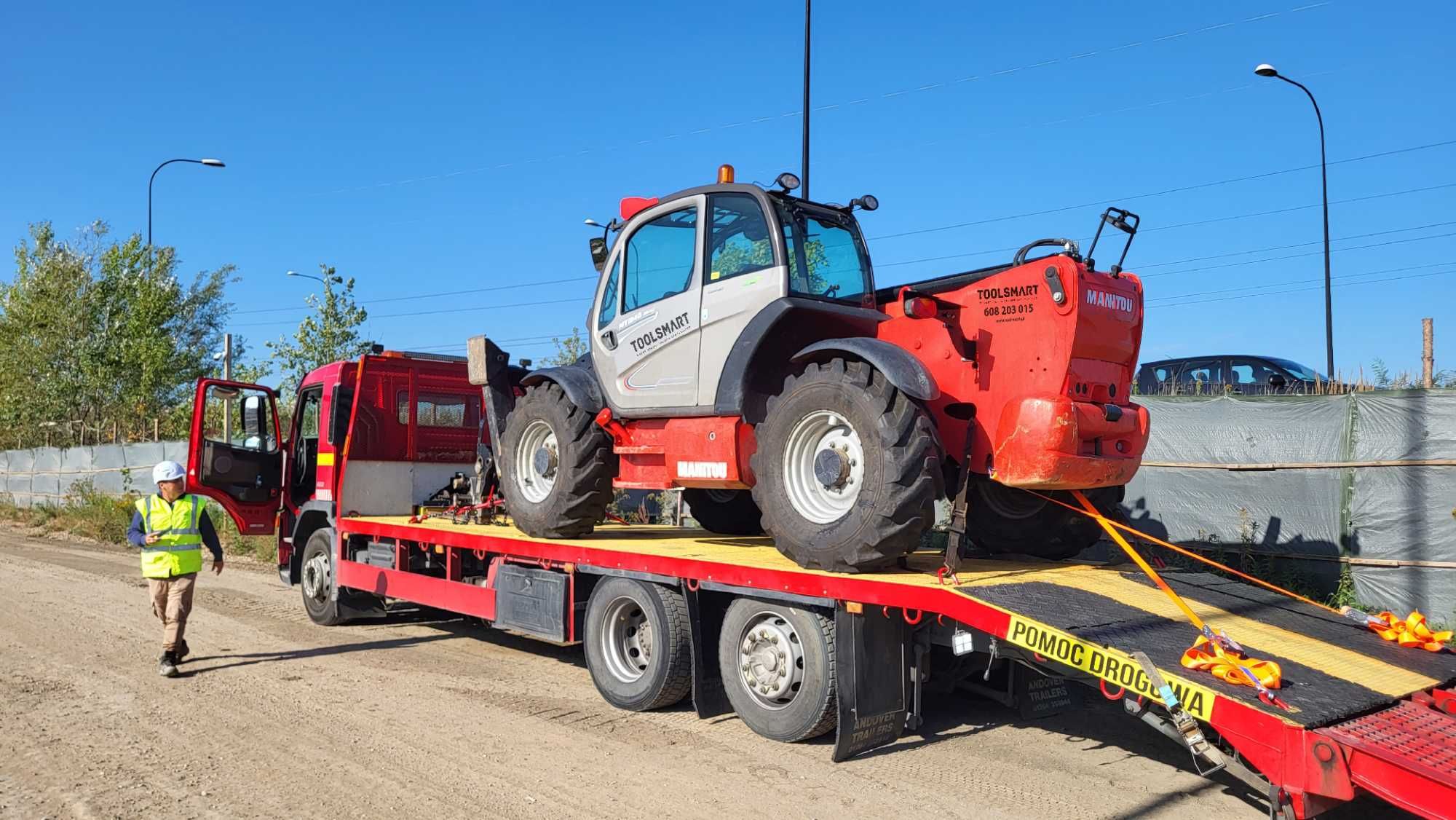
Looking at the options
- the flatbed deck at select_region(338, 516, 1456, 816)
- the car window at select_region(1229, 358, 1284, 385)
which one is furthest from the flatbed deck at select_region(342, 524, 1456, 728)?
the car window at select_region(1229, 358, 1284, 385)

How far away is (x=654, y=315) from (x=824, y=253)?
131 cm

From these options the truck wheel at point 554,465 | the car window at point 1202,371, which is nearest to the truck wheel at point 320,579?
the truck wheel at point 554,465

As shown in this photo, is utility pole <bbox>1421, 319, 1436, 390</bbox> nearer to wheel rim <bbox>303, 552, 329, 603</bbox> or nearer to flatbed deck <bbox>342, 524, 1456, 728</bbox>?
flatbed deck <bbox>342, 524, 1456, 728</bbox>

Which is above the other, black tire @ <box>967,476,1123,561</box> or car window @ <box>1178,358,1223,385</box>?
car window @ <box>1178,358,1223,385</box>

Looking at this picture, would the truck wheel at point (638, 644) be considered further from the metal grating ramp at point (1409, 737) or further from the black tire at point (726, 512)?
the metal grating ramp at point (1409, 737)

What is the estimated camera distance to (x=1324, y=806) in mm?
4191

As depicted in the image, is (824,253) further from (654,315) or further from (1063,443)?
(1063,443)

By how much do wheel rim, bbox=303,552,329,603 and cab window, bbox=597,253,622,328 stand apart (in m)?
4.63

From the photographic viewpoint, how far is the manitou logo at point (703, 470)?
7055 millimetres

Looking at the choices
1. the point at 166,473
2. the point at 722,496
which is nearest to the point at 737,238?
the point at 722,496

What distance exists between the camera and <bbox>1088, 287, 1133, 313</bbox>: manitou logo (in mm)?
6078

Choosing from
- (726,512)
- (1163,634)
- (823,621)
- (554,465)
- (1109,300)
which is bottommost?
(823,621)

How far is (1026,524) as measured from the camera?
7574 mm

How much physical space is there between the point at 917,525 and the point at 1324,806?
91.2 inches
